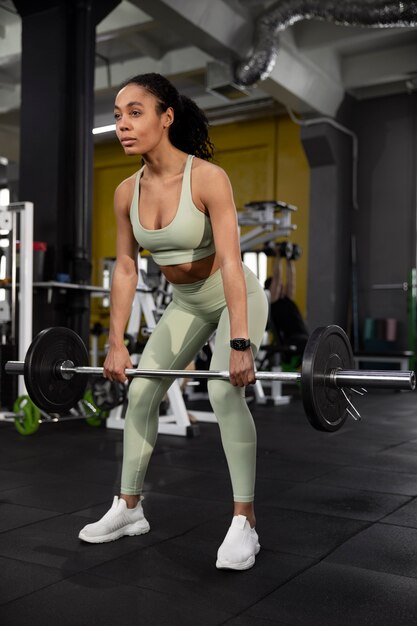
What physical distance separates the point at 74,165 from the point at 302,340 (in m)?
2.12

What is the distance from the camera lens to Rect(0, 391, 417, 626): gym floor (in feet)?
4.39

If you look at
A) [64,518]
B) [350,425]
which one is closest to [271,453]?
[350,425]

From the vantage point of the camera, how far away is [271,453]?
3156 mm

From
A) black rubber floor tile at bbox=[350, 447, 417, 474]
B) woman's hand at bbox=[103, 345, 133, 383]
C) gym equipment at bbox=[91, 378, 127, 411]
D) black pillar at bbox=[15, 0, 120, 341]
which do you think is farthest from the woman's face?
black pillar at bbox=[15, 0, 120, 341]

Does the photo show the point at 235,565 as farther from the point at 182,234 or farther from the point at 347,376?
the point at 182,234

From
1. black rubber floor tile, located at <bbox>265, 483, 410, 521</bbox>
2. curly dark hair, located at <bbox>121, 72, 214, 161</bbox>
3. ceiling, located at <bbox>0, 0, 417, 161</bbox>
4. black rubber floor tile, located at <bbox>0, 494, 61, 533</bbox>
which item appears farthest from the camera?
ceiling, located at <bbox>0, 0, 417, 161</bbox>

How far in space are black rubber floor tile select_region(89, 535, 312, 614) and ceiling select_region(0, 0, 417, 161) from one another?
433 cm

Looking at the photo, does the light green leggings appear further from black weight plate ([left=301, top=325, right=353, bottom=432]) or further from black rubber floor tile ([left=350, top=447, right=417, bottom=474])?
black rubber floor tile ([left=350, top=447, right=417, bottom=474])

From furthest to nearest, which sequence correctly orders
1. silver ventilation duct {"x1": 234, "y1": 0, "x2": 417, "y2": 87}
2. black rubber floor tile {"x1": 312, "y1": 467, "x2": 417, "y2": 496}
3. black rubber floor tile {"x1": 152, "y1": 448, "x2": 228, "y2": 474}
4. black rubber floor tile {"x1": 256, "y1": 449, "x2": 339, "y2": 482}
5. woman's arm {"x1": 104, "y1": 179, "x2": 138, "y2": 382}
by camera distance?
1. silver ventilation duct {"x1": 234, "y1": 0, "x2": 417, "y2": 87}
2. black rubber floor tile {"x1": 152, "y1": 448, "x2": 228, "y2": 474}
3. black rubber floor tile {"x1": 256, "y1": 449, "x2": 339, "y2": 482}
4. black rubber floor tile {"x1": 312, "y1": 467, "x2": 417, "y2": 496}
5. woman's arm {"x1": 104, "y1": 179, "x2": 138, "y2": 382}

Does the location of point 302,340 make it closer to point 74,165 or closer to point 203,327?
point 74,165

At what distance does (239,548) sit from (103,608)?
37cm

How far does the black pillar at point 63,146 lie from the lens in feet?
14.8

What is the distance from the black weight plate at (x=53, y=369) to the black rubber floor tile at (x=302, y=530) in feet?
2.11

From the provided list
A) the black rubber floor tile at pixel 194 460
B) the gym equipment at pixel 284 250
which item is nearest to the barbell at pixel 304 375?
the black rubber floor tile at pixel 194 460
